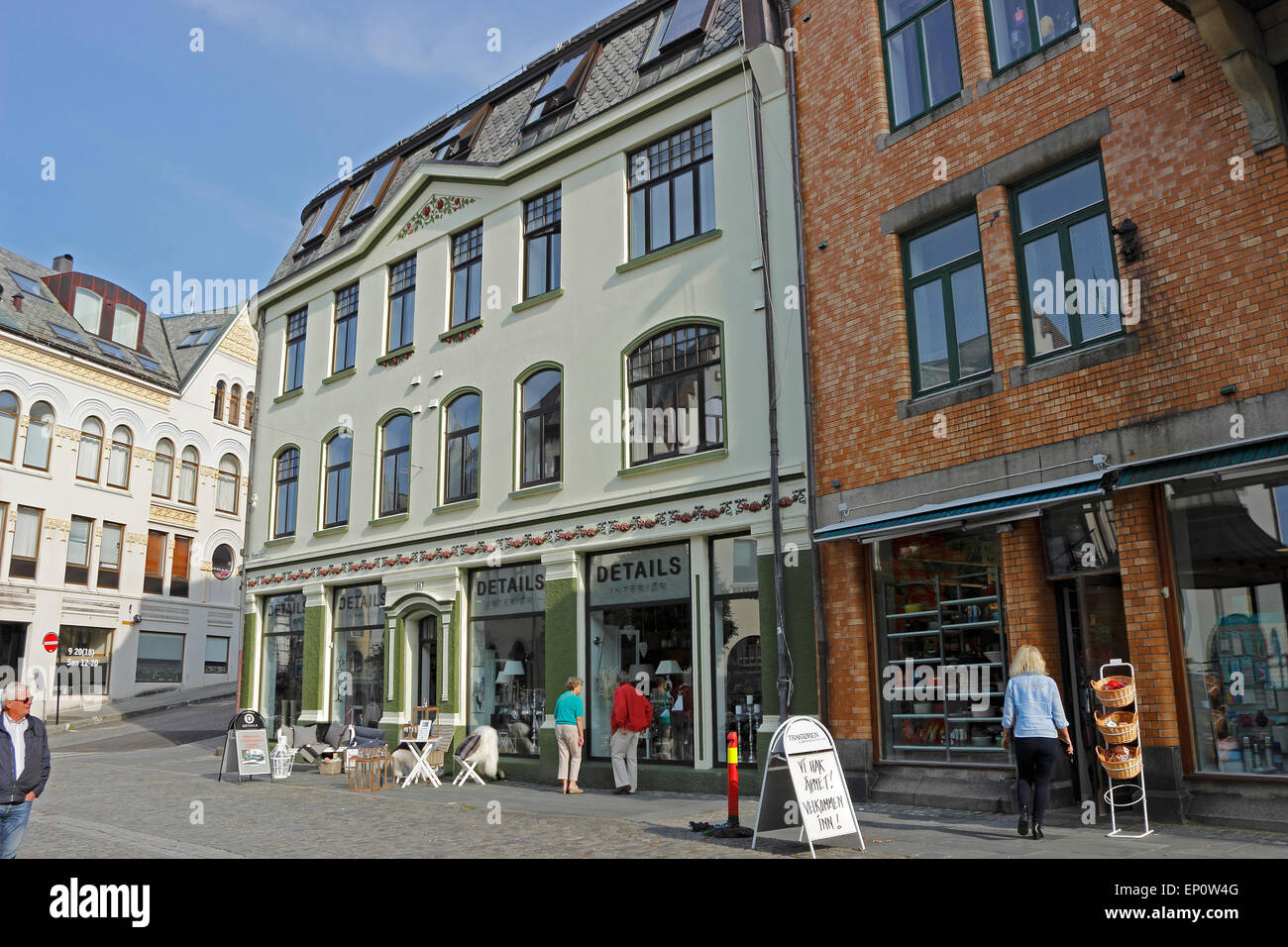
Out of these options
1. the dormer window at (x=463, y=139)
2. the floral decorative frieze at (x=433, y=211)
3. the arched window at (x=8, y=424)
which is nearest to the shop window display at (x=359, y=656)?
the floral decorative frieze at (x=433, y=211)

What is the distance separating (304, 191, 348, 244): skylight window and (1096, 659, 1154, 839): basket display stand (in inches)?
831

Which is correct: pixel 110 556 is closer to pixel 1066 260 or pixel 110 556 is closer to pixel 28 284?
pixel 28 284

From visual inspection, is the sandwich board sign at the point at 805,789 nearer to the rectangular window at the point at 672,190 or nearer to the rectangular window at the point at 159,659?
the rectangular window at the point at 672,190

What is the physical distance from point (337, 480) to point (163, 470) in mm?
21931

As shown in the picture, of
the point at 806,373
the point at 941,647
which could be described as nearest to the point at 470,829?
the point at 941,647

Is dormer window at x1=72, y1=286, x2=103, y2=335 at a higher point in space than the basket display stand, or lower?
higher

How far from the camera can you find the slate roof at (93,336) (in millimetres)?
36281

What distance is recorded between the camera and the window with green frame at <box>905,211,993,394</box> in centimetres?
1206

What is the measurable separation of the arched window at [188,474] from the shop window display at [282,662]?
2025 cm

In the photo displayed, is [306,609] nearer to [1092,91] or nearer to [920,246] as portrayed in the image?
[920,246]

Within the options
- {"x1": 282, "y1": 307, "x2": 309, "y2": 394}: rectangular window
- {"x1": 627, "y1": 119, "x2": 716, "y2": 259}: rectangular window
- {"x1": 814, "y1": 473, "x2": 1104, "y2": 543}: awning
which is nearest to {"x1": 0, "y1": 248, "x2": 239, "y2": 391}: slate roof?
{"x1": 282, "y1": 307, "x2": 309, "y2": 394}: rectangular window

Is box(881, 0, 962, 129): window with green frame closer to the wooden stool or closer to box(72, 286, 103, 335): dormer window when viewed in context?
the wooden stool
